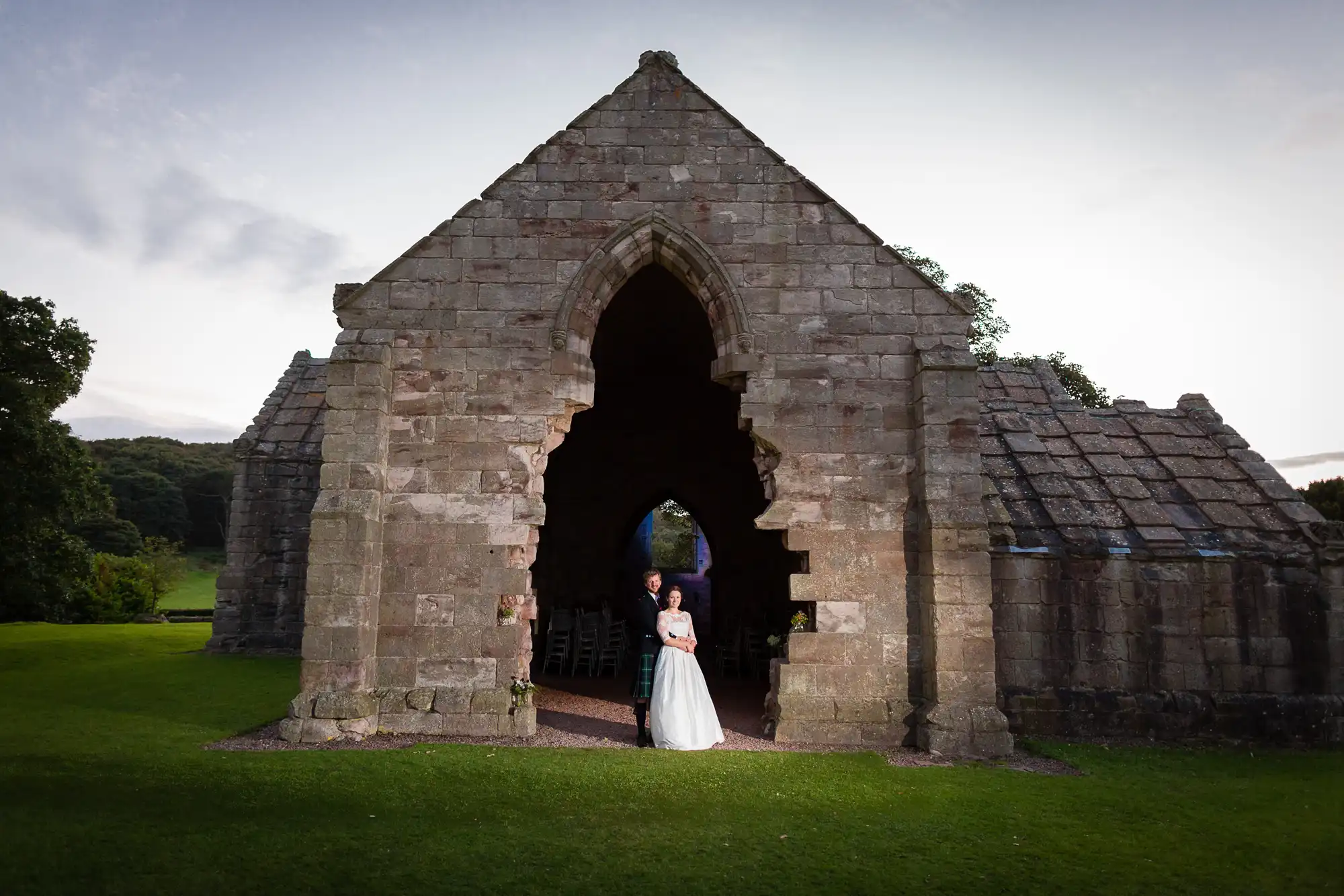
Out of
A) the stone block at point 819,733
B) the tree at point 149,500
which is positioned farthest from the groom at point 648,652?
the tree at point 149,500

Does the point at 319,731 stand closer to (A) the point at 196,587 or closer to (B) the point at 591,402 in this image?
(B) the point at 591,402

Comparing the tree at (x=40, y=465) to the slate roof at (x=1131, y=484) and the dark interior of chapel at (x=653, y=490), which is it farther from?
the slate roof at (x=1131, y=484)

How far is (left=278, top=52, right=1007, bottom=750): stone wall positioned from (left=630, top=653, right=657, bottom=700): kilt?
1102 mm

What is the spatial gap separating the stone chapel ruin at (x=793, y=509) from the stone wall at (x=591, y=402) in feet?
0.08

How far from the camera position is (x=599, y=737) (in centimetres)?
802

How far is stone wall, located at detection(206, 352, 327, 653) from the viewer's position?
14258mm

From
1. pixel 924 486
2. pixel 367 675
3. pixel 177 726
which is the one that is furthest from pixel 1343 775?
pixel 177 726

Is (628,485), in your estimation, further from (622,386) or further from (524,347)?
(524,347)

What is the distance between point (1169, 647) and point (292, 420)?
14.3 m

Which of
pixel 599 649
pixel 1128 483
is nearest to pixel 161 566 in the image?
pixel 599 649

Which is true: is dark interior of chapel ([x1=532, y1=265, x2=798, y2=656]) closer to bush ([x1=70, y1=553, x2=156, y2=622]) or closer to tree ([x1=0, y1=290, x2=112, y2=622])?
tree ([x1=0, y1=290, x2=112, y2=622])

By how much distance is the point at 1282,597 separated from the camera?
8.66m

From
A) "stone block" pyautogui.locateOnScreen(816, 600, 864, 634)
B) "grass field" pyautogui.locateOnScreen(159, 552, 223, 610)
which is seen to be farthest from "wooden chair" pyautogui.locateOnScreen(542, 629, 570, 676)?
"grass field" pyautogui.locateOnScreen(159, 552, 223, 610)

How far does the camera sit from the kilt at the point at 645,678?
7805 millimetres
